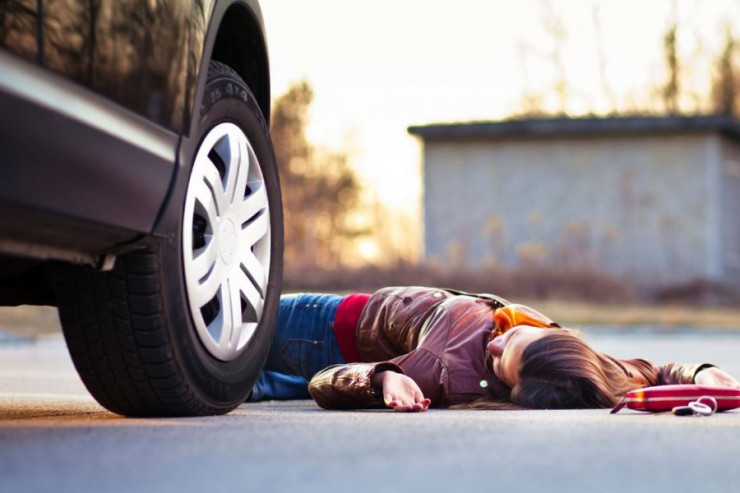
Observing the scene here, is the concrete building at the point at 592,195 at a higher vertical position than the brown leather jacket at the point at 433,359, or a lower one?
higher

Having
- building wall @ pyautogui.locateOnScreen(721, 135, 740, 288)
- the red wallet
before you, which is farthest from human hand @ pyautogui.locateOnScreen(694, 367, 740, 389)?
building wall @ pyautogui.locateOnScreen(721, 135, 740, 288)

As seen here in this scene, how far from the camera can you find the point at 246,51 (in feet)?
13.5

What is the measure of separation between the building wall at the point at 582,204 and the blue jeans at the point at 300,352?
21.5 metres

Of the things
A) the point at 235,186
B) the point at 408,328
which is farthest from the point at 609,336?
the point at 235,186

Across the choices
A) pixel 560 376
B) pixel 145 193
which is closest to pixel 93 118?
pixel 145 193

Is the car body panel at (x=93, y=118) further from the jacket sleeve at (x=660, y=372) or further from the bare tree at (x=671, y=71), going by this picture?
the bare tree at (x=671, y=71)

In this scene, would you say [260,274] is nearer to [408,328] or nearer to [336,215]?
[408,328]

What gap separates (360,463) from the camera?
264 cm

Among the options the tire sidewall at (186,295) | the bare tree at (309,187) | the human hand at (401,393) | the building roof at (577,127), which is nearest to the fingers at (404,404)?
the human hand at (401,393)

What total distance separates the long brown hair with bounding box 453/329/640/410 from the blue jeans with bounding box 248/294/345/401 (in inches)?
37.6

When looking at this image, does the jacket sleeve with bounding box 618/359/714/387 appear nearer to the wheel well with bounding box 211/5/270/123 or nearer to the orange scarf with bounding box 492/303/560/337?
the orange scarf with bounding box 492/303/560/337

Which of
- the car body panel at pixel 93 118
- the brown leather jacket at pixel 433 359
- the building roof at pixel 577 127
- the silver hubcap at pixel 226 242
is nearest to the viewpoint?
the car body panel at pixel 93 118

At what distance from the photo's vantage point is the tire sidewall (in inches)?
130

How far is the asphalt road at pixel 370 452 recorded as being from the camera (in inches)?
93.7
